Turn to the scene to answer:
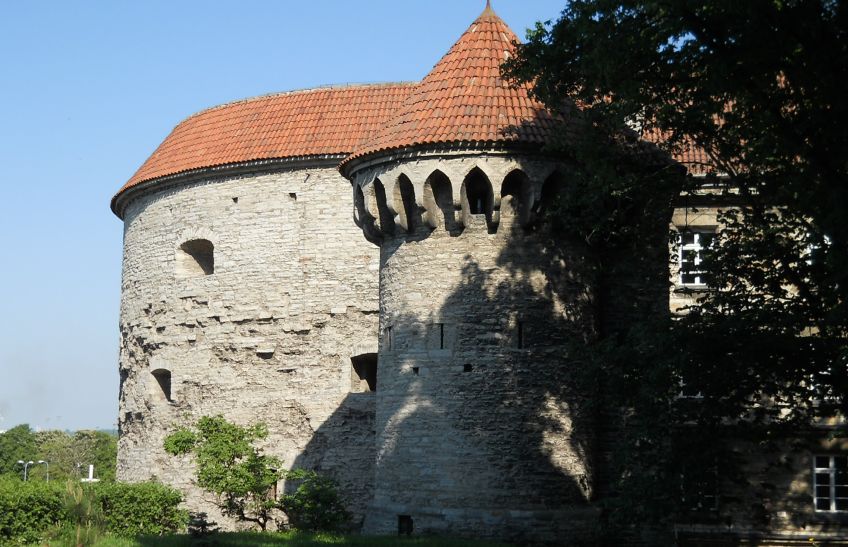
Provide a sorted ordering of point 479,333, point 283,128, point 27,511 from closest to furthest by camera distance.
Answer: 1. point 479,333
2. point 27,511
3. point 283,128

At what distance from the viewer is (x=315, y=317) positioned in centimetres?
2466

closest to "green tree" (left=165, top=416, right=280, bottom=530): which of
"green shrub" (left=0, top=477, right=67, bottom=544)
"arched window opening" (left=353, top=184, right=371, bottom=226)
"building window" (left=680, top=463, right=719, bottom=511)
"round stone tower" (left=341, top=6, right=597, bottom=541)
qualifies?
"green shrub" (left=0, top=477, right=67, bottom=544)

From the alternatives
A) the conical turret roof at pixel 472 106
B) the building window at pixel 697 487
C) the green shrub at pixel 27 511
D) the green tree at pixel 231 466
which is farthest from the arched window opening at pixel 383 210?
the green shrub at pixel 27 511

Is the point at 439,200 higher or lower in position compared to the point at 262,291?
higher

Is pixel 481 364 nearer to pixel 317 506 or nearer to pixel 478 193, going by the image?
pixel 478 193

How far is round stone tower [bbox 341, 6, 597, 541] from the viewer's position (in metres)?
16.8

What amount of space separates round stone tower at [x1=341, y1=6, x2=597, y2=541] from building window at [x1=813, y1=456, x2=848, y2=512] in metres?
5.46

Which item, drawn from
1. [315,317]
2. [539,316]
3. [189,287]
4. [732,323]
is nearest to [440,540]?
[539,316]

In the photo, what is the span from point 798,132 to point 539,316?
4764 millimetres

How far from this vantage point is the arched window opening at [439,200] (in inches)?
690

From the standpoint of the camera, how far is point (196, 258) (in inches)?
1061

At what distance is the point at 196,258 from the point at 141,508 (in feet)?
20.7

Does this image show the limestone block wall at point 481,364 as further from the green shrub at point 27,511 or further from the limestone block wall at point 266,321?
the limestone block wall at point 266,321

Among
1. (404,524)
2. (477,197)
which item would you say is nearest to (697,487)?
(404,524)
